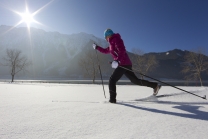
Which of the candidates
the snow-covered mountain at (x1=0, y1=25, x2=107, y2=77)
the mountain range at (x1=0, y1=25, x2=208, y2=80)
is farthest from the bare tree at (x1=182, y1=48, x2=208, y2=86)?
the snow-covered mountain at (x1=0, y1=25, x2=107, y2=77)

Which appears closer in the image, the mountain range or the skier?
the skier

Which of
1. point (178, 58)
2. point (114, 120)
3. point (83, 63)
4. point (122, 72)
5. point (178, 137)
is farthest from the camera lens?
point (178, 58)

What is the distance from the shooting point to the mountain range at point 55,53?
107m

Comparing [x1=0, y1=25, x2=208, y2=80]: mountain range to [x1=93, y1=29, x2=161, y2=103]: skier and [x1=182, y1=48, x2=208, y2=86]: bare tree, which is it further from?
[x1=93, y1=29, x2=161, y2=103]: skier

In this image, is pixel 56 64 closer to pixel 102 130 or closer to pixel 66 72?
pixel 66 72

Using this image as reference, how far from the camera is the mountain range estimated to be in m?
107

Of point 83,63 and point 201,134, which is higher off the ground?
point 83,63

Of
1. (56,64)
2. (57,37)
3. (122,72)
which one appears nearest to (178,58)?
(56,64)

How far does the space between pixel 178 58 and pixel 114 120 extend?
5455 inches

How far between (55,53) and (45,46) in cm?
1515

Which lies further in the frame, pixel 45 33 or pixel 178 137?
pixel 45 33

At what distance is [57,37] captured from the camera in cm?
15625

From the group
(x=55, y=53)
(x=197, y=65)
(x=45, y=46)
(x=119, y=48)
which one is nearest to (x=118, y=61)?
(x=119, y=48)

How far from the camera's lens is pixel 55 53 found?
13675cm
